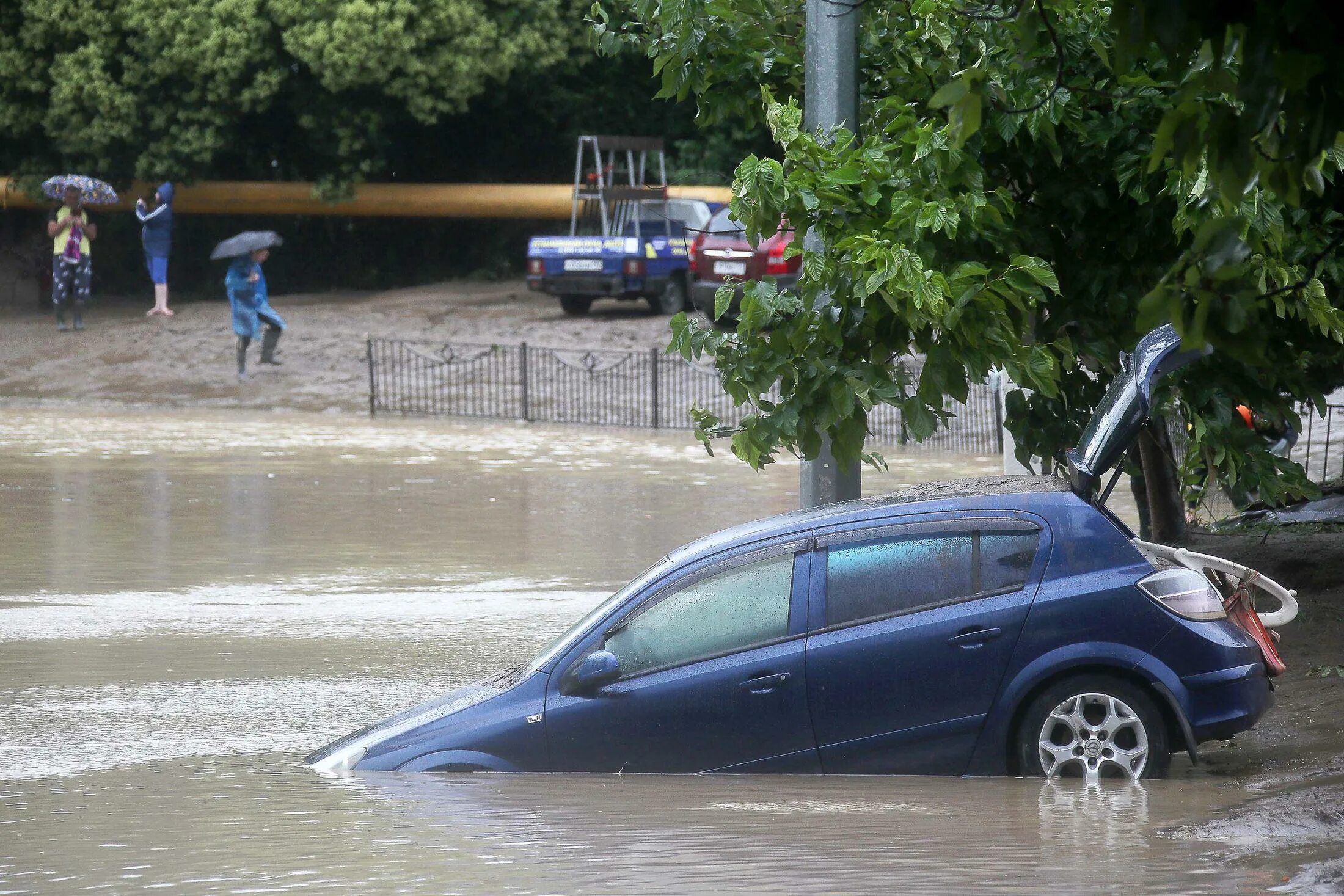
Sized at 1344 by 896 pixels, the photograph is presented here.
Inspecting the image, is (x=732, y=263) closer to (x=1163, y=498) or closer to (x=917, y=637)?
(x=1163, y=498)

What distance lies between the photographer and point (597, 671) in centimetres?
702

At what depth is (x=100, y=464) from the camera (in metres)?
19.8

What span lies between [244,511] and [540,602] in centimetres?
528

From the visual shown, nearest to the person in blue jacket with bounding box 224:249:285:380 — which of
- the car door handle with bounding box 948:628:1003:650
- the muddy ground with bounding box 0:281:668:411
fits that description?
the muddy ground with bounding box 0:281:668:411

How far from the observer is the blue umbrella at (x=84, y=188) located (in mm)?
30766

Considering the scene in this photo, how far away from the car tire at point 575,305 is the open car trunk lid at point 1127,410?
2223 cm

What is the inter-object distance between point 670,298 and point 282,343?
6279 mm

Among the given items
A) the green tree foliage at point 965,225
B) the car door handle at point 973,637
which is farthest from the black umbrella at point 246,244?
the car door handle at point 973,637

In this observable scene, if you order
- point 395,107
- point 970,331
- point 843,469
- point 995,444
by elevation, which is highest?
point 395,107

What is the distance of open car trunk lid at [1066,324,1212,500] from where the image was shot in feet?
25.1

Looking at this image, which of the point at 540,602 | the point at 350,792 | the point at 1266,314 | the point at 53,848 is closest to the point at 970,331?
the point at 1266,314

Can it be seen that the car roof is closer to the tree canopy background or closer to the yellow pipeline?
the tree canopy background

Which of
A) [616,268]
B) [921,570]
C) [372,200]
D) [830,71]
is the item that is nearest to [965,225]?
[830,71]

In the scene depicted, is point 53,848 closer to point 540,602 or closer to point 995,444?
point 540,602
